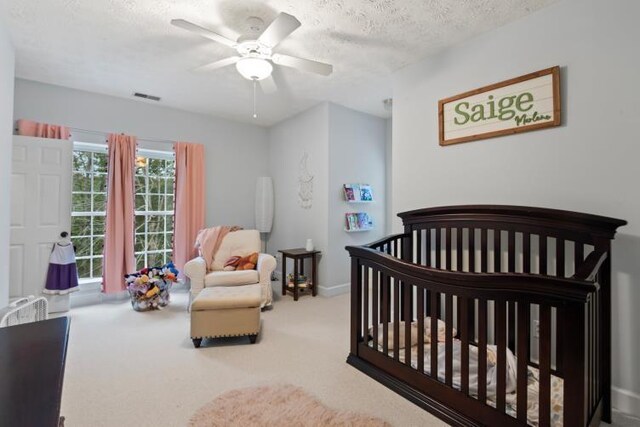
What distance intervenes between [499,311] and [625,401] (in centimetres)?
112

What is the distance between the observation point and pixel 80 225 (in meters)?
3.75

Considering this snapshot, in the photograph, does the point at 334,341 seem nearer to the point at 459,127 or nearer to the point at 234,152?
the point at 459,127

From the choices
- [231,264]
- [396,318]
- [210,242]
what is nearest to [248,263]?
[231,264]

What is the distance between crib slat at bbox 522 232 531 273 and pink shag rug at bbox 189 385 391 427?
1287 millimetres

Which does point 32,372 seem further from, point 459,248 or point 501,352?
point 459,248

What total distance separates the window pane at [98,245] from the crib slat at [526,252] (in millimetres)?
4476

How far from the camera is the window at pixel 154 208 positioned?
4129 millimetres

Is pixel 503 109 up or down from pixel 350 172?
up

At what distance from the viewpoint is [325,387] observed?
192 cm

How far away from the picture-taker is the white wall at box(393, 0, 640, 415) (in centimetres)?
174

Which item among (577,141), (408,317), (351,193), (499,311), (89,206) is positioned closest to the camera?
(499,311)

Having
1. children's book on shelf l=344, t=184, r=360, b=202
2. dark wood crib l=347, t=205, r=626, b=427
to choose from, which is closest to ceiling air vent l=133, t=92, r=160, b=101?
children's book on shelf l=344, t=184, r=360, b=202

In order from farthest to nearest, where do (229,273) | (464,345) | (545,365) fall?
(229,273), (464,345), (545,365)

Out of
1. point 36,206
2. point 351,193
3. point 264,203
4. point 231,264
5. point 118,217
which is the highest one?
point 351,193
